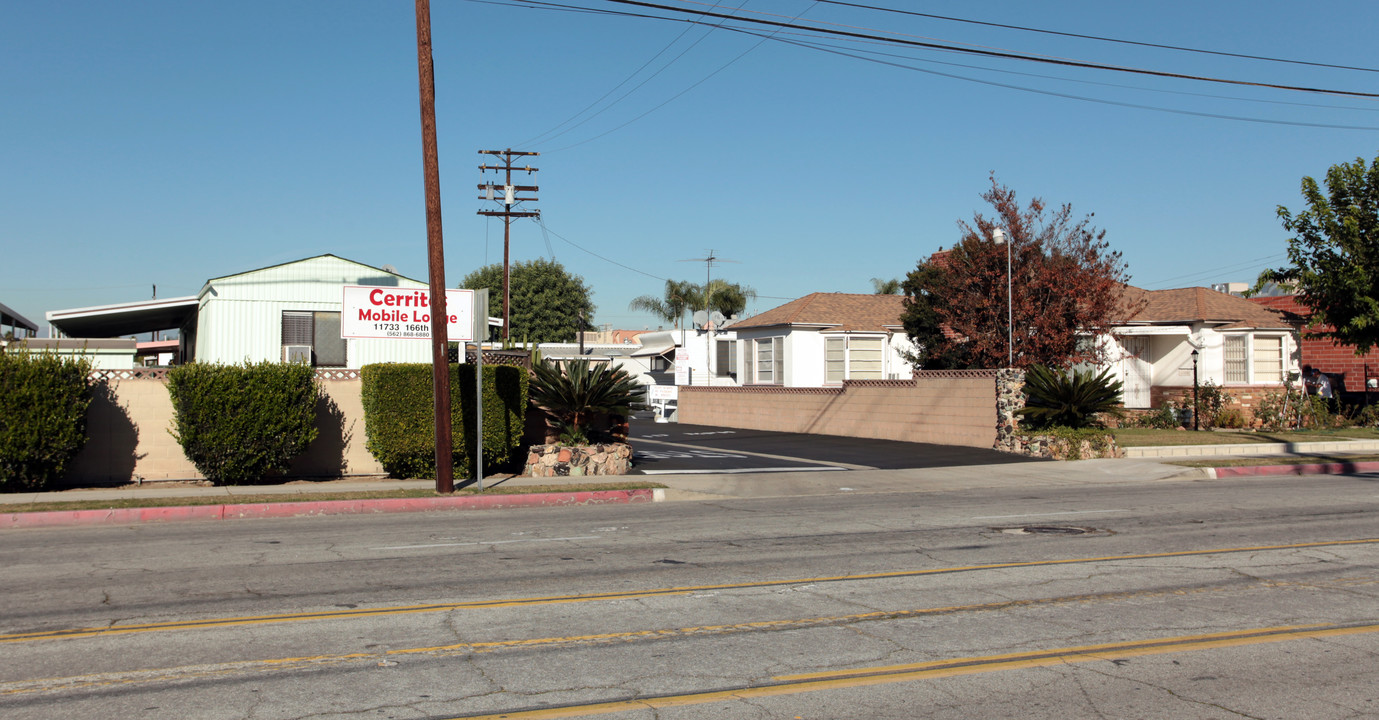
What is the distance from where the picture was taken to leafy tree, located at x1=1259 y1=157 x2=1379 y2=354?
25.0m

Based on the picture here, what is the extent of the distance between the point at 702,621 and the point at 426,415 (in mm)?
11320

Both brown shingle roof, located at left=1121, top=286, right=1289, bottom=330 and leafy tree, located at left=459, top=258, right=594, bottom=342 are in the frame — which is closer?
brown shingle roof, located at left=1121, top=286, right=1289, bottom=330

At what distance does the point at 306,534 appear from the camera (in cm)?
1196

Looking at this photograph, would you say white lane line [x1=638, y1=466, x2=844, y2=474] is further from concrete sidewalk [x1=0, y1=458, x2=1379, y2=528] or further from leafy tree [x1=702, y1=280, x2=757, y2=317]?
leafy tree [x1=702, y1=280, x2=757, y2=317]

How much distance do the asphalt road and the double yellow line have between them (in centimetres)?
4

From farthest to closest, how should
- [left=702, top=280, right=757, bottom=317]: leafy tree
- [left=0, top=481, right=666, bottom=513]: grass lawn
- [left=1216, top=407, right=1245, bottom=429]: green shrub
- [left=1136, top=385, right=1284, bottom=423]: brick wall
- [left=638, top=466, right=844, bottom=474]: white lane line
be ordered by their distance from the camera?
[left=702, top=280, right=757, bottom=317]: leafy tree, [left=1136, top=385, right=1284, bottom=423]: brick wall, [left=1216, top=407, right=1245, bottom=429]: green shrub, [left=638, top=466, right=844, bottom=474]: white lane line, [left=0, top=481, right=666, bottom=513]: grass lawn

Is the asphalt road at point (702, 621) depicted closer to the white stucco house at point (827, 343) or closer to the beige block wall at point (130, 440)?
the beige block wall at point (130, 440)

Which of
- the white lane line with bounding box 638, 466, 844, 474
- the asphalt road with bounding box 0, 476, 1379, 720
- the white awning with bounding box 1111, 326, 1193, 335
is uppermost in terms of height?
the white awning with bounding box 1111, 326, 1193, 335

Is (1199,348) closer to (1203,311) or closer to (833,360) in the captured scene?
(1203,311)

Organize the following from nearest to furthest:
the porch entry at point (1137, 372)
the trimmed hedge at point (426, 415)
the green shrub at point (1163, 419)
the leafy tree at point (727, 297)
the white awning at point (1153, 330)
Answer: the trimmed hedge at point (426, 415) < the green shrub at point (1163, 419) < the white awning at point (1153, 330) < the porch entry at point (1137, 372) < the leafy tree at point (727, 297)

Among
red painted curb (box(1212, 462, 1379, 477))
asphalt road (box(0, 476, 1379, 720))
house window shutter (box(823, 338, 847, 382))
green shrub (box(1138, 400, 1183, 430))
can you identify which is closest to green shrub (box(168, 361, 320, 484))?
asphalt road (box(0, 476, 1379, 720))

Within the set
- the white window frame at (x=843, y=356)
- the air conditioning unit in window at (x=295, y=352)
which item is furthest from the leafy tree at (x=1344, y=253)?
the air conditioning unit in window at (x=295, y=352)

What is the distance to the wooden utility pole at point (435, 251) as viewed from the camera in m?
16.0

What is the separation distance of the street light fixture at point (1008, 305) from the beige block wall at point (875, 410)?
2.09 meters
